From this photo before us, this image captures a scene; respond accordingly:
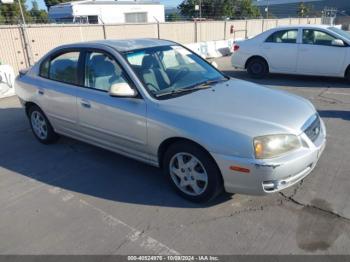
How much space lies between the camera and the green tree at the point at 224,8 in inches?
1896

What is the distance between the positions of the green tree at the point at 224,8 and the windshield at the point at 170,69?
45.5m

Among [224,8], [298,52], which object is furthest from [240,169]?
[224,8]

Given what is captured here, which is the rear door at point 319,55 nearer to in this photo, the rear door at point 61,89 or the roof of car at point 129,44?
the roof of car at point 129,44

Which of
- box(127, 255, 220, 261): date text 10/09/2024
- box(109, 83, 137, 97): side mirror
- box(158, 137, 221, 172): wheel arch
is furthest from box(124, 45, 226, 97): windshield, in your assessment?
box(127, 255, 220, 261): date text 10/09/2024

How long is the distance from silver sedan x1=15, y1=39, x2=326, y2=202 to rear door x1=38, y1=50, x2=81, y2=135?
0.6 inches

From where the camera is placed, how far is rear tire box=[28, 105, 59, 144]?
204 inches

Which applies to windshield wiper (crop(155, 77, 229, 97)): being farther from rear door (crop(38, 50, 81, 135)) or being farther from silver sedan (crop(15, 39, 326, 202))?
rear door (crop(38, 50, 81, 135))

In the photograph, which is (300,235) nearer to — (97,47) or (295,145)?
(295,145)

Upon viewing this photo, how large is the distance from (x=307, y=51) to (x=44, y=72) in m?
6.77

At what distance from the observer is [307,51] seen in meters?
8.87

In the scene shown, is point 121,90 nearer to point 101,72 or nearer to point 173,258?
point 101,72

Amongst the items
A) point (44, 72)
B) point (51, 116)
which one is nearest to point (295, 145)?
point (51, 116)

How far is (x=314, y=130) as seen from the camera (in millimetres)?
3445

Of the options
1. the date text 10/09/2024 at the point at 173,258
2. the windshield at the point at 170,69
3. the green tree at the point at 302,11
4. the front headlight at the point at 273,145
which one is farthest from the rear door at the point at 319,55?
the green tree at the point at 302,11
